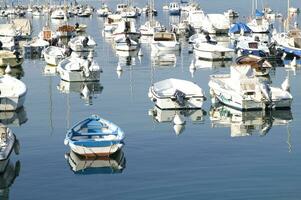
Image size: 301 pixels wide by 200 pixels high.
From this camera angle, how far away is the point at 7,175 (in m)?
27.0

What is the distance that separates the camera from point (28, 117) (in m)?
39.3

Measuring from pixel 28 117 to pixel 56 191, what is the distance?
14.8 m

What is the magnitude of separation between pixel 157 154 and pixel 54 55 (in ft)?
104

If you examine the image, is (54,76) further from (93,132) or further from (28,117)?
(93,132)

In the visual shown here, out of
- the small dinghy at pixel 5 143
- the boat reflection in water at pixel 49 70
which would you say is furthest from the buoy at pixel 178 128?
the boat reflection in water at pixel 49 70

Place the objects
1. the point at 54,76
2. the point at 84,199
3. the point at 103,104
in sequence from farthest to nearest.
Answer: the point at 54,76, the point at 103,104, the point at 84,199

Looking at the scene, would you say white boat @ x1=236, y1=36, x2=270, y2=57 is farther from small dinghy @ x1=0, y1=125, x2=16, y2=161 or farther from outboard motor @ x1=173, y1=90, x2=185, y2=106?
small dinghy @ x1=0, y1=125, x2=16, y2=161

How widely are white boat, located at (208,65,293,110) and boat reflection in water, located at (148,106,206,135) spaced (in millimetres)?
2066

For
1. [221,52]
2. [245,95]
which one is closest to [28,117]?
[245,95]

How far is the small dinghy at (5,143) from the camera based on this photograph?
2683cm

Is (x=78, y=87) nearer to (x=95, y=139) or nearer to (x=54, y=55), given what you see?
(x=54, y=55)

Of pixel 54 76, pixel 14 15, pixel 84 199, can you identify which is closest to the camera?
pixel 84 199

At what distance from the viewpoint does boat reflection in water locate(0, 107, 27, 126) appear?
3781 cm

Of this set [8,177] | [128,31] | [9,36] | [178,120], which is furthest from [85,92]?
[128,31]
